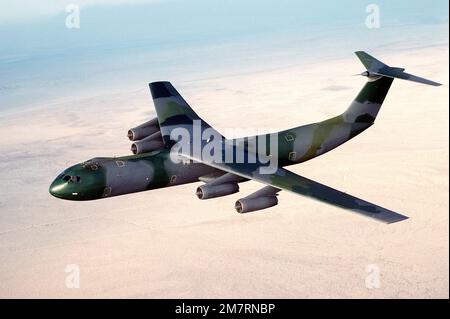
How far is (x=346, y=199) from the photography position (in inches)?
1113

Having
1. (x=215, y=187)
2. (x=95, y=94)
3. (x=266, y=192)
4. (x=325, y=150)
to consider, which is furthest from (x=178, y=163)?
(x=95, y=94)

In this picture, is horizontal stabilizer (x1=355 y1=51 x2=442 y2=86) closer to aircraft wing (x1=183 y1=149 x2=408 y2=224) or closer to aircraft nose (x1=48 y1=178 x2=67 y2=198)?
aircraft wing (x1=183 y1=149 x2=408 y2=224)

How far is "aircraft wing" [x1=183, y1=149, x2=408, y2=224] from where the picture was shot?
26531 mm

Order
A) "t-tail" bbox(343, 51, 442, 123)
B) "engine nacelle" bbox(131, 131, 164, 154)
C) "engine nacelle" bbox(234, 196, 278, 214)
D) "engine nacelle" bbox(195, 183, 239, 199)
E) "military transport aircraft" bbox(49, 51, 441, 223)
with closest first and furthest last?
"engine nacelle" bbox(234, 196, 278, 214) → "military transport aircraft" bbox(49, 51, 441, 223) → "engine nacelle" bbox(195, 183, 239, 199) → "engine nacelle" bbox(131, 131, 164, 154) → "t-tail" bbox(343, 51, 442, 123)

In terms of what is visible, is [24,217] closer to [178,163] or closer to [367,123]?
[178,163]

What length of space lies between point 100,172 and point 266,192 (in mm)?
9083

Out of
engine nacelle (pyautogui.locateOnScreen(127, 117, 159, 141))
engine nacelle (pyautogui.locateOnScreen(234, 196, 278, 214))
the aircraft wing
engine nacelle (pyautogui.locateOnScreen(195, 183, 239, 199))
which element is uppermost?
engine nacelle (pyautogui.locateOnScreen(127, 117, 159, 141))

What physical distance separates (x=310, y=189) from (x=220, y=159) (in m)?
5.48

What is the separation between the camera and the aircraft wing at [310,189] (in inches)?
1045

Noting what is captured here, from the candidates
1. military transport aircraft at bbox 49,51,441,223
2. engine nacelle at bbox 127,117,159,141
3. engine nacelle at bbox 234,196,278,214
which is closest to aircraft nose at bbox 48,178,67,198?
military transport aircraft at bbox 49,51,441,223

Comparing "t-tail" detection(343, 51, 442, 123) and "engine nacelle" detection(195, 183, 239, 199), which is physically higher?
"t-tail" detection(343, 51, 442, 123)

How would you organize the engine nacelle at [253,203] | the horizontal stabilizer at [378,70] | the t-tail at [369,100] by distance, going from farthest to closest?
the t-tail at [369,100] < the horizontal stabilizer at [378,70] < the engine nacelle at [253,203]

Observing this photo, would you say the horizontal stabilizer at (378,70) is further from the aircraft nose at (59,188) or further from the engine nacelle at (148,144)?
the aircraft nose at (59,188)

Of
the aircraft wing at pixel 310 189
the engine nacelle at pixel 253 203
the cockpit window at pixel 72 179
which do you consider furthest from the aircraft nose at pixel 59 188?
the engine nacelle at pixel 253 203
